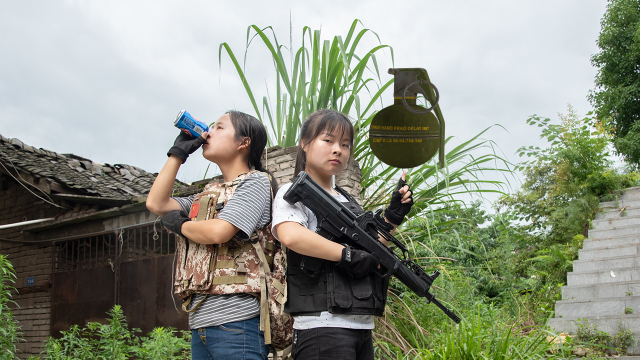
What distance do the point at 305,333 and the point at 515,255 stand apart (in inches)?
254

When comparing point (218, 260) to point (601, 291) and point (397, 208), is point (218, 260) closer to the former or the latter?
point (397, 208)

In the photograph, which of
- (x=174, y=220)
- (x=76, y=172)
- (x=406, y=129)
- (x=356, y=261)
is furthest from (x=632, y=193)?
(x=76, y=172)

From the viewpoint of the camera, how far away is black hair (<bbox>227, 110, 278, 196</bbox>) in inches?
70.3

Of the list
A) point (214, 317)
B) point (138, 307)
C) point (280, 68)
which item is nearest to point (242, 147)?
point (214, 317)

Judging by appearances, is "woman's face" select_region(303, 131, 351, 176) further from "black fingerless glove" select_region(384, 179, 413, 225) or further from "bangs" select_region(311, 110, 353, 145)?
"black fingerless glove" select_region(384, 179, 413, 225)

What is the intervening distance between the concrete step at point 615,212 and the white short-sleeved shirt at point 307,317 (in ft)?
20.6

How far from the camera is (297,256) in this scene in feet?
4.92

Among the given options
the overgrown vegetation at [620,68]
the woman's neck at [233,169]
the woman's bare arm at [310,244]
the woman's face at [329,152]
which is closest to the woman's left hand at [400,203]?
the woman's face at [329,152]

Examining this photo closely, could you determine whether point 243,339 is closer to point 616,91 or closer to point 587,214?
point 587,214

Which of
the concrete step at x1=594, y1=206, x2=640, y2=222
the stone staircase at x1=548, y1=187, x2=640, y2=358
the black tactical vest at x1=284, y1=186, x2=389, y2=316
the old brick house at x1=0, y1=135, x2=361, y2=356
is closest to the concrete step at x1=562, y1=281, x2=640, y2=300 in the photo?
the stone staircase at x1=548, y1=187, x2=640, y2=358

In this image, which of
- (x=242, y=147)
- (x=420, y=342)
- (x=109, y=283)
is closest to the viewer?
(x=242, y=147)

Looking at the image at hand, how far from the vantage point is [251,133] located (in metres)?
1.81

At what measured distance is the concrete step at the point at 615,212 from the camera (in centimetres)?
630

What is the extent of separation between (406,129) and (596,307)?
3.16 meters
